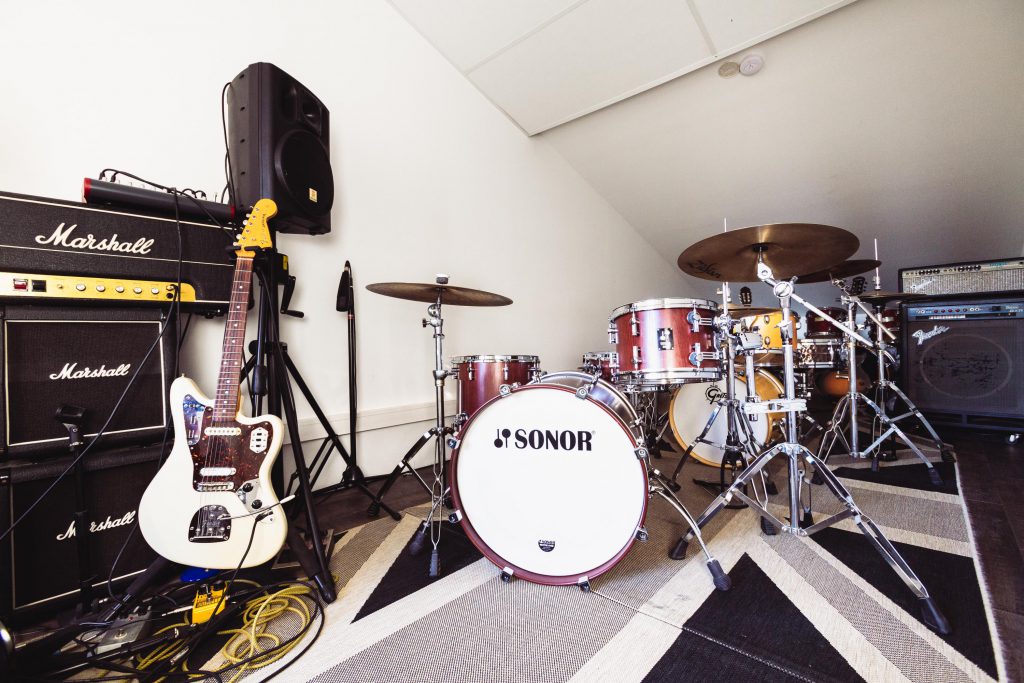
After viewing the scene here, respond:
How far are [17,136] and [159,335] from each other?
0.80 m

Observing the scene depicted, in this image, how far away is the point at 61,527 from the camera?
1.05 m

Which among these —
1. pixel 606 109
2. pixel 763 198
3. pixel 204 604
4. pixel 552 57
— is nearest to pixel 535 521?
pixel 204 604

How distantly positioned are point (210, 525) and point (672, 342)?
151cm

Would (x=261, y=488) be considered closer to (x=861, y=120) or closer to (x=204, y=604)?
(x=204, y=604)

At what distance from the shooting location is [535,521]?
1207 mm

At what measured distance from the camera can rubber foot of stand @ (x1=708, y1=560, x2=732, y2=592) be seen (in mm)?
1183

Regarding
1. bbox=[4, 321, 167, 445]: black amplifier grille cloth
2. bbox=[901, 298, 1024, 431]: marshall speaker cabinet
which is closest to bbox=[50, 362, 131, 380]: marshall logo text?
bbox=[4, 321, 167, 445]: black amplifier grille cloth

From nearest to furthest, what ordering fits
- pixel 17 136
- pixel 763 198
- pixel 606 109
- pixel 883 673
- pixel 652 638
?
pixel 883 673
pixel 652 638
pixel 17 136
pixel 606 109
pixel 763 198

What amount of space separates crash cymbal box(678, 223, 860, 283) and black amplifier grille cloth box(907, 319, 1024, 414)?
79.0 inches

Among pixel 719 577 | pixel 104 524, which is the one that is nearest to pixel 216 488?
pixel 104 524

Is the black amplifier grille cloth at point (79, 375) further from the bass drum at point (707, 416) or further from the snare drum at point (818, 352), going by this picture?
the snare drum at point (818, 352)

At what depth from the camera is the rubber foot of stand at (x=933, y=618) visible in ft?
3.23

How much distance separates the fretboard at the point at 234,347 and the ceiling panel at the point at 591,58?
84.8 inches

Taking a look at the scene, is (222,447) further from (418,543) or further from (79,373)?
(418,543)
